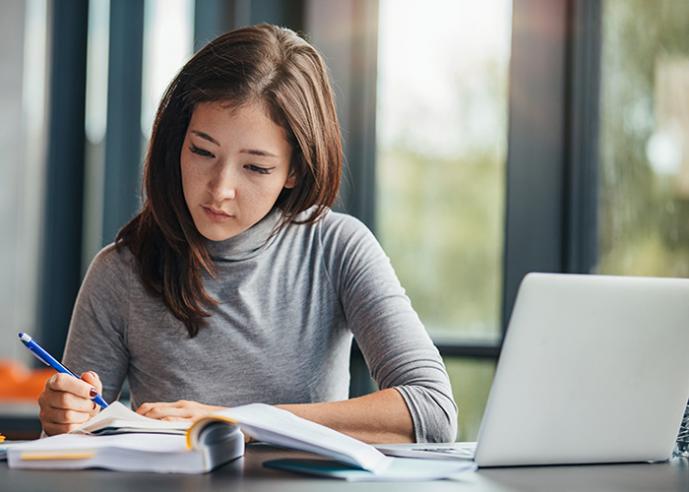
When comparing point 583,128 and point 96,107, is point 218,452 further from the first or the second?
point 96,107

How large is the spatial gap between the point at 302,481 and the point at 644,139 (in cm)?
200

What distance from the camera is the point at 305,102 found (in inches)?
66.2

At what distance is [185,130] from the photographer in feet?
5.53

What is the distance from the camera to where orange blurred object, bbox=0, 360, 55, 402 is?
3.02m

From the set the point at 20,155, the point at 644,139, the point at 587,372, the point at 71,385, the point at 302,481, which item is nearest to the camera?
the point at 302,481

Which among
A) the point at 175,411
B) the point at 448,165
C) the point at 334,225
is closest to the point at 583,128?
the point at 448,165

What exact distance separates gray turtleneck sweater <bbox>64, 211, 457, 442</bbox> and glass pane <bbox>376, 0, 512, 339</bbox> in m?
1.24

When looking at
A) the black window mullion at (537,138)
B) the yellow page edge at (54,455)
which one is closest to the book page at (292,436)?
the yellow page edge at (54,455)

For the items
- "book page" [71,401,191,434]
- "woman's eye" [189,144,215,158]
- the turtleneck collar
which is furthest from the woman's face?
"book page" [71,401,191,434]

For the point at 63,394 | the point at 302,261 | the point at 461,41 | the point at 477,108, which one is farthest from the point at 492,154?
the point at 63,394

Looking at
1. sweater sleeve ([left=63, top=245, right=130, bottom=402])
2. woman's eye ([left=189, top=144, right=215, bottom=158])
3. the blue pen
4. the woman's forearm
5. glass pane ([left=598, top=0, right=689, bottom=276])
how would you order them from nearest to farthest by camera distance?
the blue pen → the woman's forearm → woman's eye ([left=189, top=144, right=215, bottom=158]) → sweater sleeve ([left=63, top=245, right=130, bottom=402]) → glass pane ([left=598, top=0, right=689, bottom=276])

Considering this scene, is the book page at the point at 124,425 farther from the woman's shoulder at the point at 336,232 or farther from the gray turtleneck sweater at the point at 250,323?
the woman's shoulder at the point at 336,232

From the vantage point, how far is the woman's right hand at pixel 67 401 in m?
1.38

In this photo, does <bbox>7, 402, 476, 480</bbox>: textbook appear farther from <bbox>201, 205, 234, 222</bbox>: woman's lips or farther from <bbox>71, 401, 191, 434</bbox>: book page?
<bbox>201, 205, 234, 222</bbox>: woman's lips
